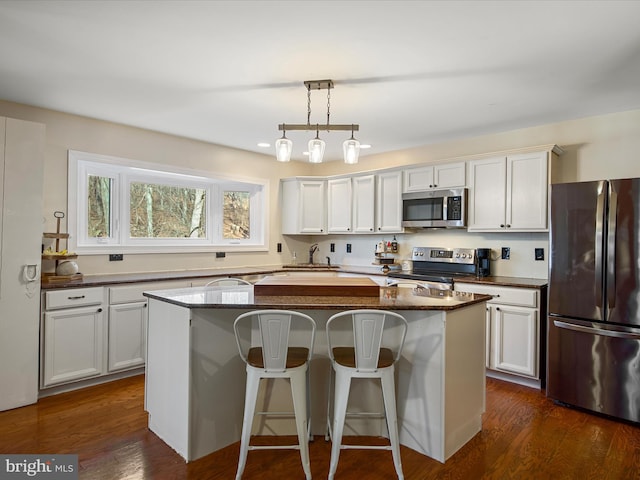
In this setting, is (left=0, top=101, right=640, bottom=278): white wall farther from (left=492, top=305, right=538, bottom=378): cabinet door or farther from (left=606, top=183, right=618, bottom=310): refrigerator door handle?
(left=606, top=183, right=618, bottom=310): refrigerator door handle

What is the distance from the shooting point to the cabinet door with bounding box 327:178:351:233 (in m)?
5.14

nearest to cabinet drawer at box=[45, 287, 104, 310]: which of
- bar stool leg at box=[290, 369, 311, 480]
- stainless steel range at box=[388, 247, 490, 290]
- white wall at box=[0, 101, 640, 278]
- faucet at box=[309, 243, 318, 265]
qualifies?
white wall at box=[0, 101, 640, 278]

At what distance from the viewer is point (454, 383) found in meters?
2.27

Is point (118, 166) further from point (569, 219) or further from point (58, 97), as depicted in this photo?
point (569, 219)

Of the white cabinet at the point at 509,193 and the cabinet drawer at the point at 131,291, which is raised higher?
the white cabinet at the point at 509,193

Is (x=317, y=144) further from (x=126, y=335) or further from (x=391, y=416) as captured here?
(x=126, y=335)

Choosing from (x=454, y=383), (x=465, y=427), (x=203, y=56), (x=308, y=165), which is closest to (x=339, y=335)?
(x=454, y=383)

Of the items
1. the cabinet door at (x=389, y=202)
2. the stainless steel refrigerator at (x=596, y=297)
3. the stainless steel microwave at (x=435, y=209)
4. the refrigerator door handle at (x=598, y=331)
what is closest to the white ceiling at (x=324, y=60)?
the stainless steel microwave at (x=435, y=209)

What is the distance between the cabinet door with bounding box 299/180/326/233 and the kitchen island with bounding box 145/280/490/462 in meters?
2.91

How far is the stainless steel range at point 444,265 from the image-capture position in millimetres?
3998

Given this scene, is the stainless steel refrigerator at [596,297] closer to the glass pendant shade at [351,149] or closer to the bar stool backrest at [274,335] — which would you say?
the glass pendant shade at [351,149]

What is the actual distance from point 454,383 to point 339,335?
0.72m
